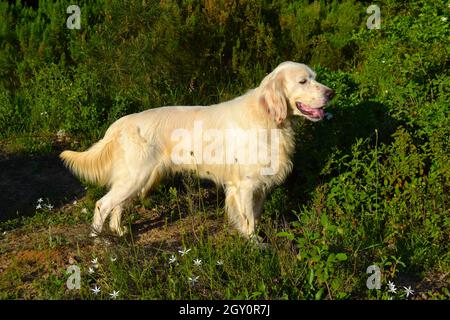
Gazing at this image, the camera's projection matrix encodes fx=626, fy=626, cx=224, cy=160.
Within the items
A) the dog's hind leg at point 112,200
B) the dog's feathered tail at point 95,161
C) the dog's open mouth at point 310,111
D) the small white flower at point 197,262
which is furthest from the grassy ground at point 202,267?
the dog's open mouth at point 310,111

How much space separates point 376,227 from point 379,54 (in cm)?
202

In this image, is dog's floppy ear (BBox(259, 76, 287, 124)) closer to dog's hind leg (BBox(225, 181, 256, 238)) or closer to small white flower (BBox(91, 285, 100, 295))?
dog's hind leg (BBox(225, 181, 256, 238))

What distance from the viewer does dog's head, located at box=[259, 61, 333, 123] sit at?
4492 millimetres

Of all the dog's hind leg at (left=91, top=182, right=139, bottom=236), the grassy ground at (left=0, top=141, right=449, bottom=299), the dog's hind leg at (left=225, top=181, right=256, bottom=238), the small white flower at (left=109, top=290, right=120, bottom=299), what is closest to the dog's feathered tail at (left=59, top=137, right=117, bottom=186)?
the dog's hind leg at (left=91, top=182, right=139, bottom=236)

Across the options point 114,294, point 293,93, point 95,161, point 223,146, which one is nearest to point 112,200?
point 95,161

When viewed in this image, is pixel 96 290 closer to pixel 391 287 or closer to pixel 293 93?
pixel 391 287

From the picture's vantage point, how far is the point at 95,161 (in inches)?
192

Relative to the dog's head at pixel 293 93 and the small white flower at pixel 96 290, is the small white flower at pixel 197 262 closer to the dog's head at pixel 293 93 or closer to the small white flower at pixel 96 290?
the small white flower at pixel 96 290

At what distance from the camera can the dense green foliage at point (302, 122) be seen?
379 cm

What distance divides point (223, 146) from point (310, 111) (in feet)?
2.32

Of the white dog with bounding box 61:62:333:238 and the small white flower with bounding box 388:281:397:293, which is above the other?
the white dog with bounding box 61:62:333:238

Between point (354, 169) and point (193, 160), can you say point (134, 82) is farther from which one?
point (354, 169)

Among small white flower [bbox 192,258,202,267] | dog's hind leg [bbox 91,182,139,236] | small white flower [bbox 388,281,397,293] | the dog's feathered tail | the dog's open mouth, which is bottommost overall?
small white flower [bbox 388,281,397,293]
